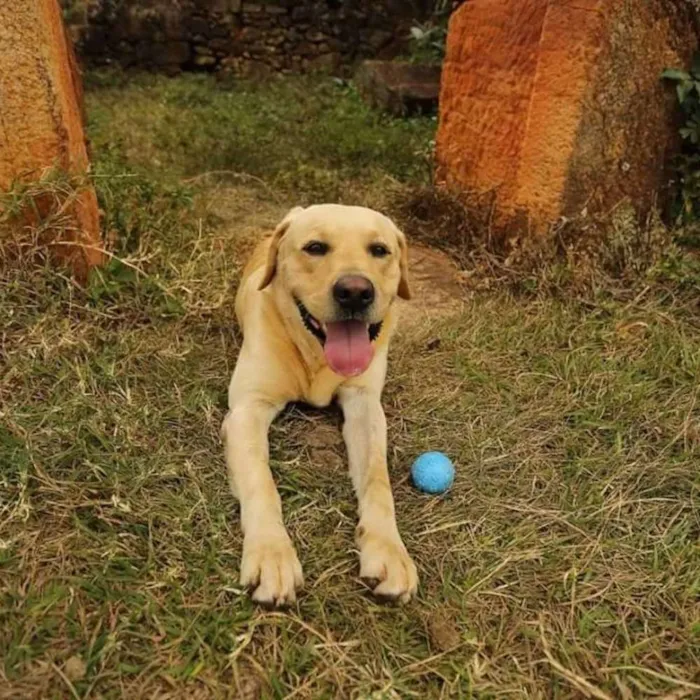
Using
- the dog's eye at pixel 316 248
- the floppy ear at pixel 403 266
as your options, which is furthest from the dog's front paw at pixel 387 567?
the floppy ear at pixel 403 266

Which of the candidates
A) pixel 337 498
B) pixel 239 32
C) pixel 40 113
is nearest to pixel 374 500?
pixel 337 498

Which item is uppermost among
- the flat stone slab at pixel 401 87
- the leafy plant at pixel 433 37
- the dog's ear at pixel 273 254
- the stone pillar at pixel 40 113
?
the stone pillar at pixel 40 113

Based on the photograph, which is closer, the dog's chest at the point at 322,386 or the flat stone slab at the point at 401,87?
the dog's chest at the point at 322,386

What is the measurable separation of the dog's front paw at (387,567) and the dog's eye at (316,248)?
103cm

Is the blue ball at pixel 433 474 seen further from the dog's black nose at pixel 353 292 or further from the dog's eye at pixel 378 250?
the dog's eye at pixel 378 250

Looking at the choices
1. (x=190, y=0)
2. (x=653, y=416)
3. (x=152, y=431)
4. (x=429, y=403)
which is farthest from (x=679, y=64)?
(x=190, y=0)

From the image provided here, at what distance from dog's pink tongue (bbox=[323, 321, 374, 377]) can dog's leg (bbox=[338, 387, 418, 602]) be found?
0.22 metres

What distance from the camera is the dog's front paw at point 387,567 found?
1.97 meters

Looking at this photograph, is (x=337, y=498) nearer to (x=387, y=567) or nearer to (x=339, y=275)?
(x=387, y=567)

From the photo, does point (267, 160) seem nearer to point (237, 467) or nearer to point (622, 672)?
point (237, 467)

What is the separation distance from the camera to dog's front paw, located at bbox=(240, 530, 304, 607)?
1.91 meters

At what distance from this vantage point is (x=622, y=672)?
1.83 metres

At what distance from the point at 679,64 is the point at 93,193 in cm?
317

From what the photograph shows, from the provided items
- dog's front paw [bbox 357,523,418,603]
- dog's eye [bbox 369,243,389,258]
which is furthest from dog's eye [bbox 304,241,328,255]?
dog's front paw [bbox 357,523,418,603]
